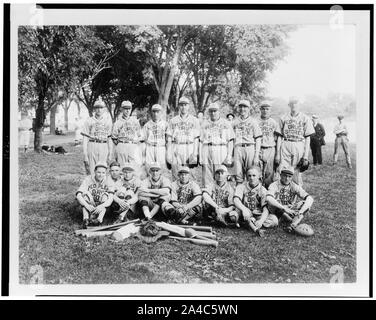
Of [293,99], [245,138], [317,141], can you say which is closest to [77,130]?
[245,138]

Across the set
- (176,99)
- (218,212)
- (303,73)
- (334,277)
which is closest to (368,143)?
(303,73)

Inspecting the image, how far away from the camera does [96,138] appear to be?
4.63 metres

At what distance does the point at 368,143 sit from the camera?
4.42 meters

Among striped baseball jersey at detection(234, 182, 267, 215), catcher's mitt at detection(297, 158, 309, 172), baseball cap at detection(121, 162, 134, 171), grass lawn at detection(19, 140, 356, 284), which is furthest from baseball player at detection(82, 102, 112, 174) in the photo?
catcher's mitt at detection(297, 158, 309, 172)

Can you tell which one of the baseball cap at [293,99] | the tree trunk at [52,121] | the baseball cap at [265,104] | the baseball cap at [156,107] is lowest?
the tree trunk at [52,121]

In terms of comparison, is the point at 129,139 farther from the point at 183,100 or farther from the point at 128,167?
the point at 183,100

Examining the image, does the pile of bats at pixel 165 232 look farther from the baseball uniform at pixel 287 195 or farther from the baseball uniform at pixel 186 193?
the baseball uniform at pixel 287 195

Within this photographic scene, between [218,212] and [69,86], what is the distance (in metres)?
2.18

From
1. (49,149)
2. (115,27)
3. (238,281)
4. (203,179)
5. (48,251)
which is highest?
(115,27)

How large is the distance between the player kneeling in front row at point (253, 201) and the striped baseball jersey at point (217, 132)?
1.46 feet

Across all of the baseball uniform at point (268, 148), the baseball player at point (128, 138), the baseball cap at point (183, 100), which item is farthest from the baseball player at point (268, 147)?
the baseball player at point (128, 138)

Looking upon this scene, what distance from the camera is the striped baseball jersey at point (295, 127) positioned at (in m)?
4.55

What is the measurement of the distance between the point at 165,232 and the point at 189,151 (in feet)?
3.03

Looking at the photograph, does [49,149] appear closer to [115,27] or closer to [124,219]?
[124,219]
